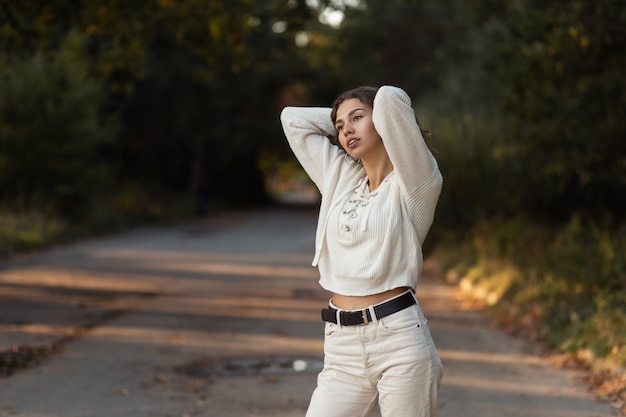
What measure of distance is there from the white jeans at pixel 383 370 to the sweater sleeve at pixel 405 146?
45 cm

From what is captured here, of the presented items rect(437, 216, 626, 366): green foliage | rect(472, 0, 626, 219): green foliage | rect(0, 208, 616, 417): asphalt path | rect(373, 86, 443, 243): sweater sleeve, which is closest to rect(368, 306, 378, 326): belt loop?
rect(373, 86, 443, 243): sweater sleeve

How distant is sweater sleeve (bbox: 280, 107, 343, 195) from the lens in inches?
164

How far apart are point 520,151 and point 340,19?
3.03 meters

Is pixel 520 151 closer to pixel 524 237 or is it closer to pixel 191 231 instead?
pixel 524 237

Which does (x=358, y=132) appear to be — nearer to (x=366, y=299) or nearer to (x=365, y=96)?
(x=365, y=96)

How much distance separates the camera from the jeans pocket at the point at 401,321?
3.62 meters

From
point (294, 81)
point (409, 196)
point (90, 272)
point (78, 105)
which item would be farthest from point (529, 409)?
point (294, 81)

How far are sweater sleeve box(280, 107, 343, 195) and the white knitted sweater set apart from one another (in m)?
0.32

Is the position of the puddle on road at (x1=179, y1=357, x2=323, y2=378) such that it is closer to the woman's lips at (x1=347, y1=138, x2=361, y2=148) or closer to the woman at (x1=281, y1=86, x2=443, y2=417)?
the woman at (x1=281, y1=86, x2=443, y2=417)

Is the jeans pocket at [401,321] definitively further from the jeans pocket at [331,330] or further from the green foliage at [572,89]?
the green foliage at [572,89]

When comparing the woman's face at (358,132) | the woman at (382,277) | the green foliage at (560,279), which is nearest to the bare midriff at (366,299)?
the woman at (382,277)

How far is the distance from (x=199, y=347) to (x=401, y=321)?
614 cm

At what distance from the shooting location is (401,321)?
3625 mm

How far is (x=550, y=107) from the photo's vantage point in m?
12.0
